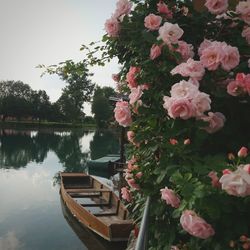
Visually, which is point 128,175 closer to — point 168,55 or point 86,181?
point 168,55

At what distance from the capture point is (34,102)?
334 feet

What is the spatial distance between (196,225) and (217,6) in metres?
1.56

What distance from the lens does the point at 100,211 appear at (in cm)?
1417

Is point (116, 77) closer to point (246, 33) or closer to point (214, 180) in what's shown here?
point (246, 33)

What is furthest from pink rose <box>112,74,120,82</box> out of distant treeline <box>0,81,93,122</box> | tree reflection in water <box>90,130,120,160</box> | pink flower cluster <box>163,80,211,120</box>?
distant treeline <box>0,81,93,122</box>

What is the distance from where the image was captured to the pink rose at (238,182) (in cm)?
142

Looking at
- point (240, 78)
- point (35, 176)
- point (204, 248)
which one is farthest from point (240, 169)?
point (35, 176)

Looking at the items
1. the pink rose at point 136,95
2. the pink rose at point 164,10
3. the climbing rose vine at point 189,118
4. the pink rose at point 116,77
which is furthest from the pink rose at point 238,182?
the pink rose at point 116,77

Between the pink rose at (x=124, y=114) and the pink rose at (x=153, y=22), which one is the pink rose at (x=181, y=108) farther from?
the pink rose at (x=153, y=22)

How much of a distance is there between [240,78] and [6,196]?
21040 millimetres

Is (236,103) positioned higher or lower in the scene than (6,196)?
higher

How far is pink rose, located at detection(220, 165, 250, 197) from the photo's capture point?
142cm

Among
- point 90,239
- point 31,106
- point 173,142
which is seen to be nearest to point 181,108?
point 173,142

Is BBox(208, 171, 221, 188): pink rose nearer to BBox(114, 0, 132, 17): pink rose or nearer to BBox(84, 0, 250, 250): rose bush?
BBox(84, 0, 250, 250): rose bush
